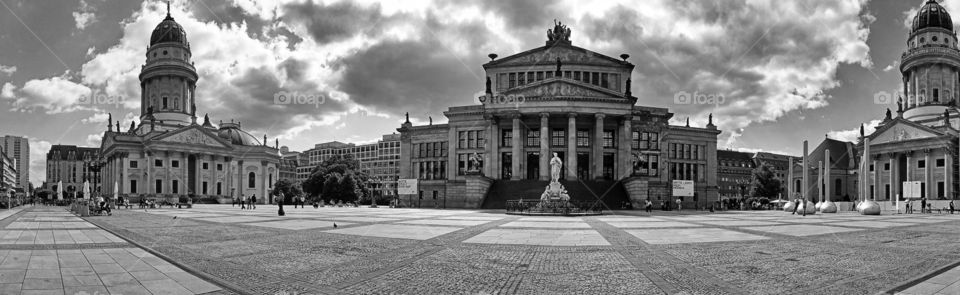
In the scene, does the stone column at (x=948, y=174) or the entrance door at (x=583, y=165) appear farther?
the stone column at (x=948, y=174)

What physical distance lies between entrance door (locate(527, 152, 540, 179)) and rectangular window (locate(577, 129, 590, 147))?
5343mm

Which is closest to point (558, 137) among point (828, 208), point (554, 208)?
point (828, 208)

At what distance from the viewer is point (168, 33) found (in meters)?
114

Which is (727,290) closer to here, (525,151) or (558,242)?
(558,242)

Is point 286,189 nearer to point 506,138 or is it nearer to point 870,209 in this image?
point 506,138

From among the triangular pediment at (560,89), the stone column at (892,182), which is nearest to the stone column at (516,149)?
the triangular pediment at (560,89)

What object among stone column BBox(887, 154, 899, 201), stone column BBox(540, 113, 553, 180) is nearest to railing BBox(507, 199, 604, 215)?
stone column BBox(540, 113, 553, 180)

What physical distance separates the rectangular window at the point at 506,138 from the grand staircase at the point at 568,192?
8.79m

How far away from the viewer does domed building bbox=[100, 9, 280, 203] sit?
10188cm

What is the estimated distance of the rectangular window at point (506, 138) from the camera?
7050 centimetres

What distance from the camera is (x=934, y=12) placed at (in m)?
99.6

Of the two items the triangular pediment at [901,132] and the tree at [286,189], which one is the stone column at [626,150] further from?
the tree at [286,189]

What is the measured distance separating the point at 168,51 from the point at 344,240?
371ft

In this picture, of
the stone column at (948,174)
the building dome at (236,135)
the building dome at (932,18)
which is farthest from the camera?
the building dome at (236,135)
